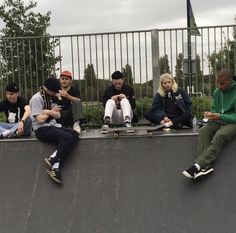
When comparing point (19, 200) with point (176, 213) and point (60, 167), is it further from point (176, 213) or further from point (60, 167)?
point (176, 213)

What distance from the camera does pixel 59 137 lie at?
20.0 feet

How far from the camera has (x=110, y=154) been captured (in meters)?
6.05

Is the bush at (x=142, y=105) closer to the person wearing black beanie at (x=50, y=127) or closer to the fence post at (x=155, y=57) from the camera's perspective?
the fence post at (x=155, y=57)

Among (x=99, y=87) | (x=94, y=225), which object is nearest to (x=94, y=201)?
(x=94, y=225)

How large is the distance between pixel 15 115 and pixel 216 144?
327 centimetres

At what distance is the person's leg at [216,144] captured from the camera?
5523 millimetres

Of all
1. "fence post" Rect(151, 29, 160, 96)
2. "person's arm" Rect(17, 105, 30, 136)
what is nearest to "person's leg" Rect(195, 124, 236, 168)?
"person's arm" Rect(17, 105, 30, 136)

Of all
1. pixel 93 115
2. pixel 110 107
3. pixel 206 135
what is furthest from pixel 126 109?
pixel 93 115

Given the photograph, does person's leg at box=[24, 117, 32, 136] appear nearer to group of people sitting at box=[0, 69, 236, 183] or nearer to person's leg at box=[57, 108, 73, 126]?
group of people sitting at box=[0, 69, 236, 183]

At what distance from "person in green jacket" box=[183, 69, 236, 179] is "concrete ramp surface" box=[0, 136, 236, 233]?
169 mm

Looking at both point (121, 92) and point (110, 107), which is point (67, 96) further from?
point (121, 92)

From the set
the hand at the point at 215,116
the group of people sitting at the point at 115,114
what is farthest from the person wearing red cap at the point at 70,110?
the hand at the point at 215,116

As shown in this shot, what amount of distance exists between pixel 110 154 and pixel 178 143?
942 mm

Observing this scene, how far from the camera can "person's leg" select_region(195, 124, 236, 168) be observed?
5523 millimetres
